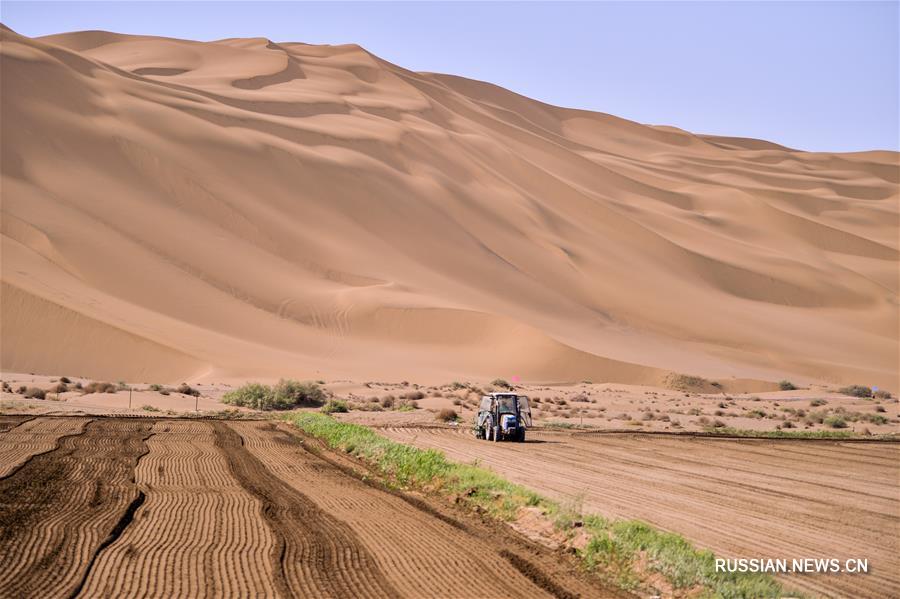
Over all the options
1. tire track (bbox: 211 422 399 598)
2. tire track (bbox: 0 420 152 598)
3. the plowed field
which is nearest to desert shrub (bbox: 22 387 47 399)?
tire track (bbox: 0 420 152 598)

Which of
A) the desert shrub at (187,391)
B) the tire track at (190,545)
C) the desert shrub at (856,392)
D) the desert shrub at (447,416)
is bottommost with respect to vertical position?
the tire track at (190,545)

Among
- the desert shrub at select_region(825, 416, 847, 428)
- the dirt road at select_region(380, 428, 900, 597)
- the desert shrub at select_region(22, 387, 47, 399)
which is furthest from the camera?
the desert shrub at select_region(825, 416, 847, 428)

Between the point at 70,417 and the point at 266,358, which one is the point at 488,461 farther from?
the point at 266,358

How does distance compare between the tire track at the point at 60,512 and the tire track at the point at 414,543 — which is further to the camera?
the tire track at the point at 414,543

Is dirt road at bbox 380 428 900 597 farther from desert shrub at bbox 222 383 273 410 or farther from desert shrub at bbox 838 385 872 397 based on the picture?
desert shrub at bbox 838 385 872 397

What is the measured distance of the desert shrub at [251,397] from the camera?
37.8 meters

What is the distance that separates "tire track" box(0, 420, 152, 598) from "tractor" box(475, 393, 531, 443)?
9.40 meters

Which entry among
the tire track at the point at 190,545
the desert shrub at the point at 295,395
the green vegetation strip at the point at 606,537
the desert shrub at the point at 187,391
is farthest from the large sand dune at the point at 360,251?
Answer: the tire track at the point at 190,545

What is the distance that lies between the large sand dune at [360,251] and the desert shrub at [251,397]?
22.6 feet

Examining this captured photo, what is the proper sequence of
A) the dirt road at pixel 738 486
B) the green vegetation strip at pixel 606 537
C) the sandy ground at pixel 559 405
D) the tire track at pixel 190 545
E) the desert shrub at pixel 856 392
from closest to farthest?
1. the tire track at pixel 190 545
2. the green vegetation strip at pixel 606 537
3. the dirt road at pixel 738 486
4. the sandy ground at pixel 559 405
5. the desert shrub at pixel 856 392

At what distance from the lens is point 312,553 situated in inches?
411

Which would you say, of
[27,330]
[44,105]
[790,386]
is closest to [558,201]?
[790,386]

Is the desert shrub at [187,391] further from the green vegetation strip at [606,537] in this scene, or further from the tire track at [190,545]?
the tire track at [190,545]

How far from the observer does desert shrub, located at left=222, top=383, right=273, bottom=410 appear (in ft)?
124
